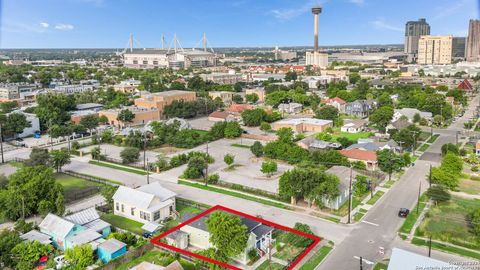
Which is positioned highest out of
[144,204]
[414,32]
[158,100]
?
[414,32]

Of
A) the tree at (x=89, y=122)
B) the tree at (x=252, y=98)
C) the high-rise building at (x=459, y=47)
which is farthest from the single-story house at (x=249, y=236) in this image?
the high-rise building at (x=459, y=47)

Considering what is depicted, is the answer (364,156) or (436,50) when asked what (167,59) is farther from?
(364,156)

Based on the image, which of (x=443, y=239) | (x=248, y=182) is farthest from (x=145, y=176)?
(x=443, y=239)

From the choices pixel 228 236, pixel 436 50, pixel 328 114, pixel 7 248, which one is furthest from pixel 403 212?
pixel 436 50

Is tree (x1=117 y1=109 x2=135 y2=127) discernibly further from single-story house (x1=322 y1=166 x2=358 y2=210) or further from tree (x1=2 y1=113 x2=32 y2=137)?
single-story house (x1=322 y1=166 x2=358 y2=210)

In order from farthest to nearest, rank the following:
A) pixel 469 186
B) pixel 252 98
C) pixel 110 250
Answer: pixel 252 98 → pixel 469 186 → pixel 110 250

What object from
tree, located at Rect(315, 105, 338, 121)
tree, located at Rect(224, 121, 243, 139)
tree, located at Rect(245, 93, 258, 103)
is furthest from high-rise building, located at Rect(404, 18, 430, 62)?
tree, located at Rect(224, 121, 243, 139)

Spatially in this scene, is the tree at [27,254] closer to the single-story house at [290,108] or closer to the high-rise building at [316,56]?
the single-story house at [290,108]
